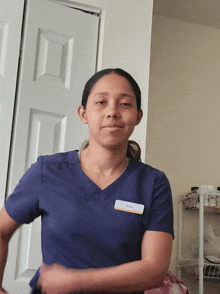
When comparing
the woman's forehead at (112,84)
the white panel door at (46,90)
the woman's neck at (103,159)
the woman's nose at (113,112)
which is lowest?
the woman's neck at (103,159)

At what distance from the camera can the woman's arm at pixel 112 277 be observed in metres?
0.61

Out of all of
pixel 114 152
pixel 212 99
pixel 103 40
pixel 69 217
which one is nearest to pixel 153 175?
pixel 114 152

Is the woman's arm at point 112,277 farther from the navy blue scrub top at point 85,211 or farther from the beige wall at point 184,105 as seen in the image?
the beige wall at point 184,105

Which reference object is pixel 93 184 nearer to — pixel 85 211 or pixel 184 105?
pixel 85 211

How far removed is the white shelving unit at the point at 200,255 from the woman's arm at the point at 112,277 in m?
2.09

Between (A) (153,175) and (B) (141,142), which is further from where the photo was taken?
(B) (141,142)

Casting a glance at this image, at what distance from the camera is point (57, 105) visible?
6.71 ft

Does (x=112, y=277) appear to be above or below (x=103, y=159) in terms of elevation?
below

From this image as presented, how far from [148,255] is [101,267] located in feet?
0.31

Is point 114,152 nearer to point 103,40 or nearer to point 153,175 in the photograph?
point 153,175

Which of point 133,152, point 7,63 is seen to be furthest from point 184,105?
point 133,152

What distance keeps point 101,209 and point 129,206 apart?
0.06m

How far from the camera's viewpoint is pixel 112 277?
628 millimetres

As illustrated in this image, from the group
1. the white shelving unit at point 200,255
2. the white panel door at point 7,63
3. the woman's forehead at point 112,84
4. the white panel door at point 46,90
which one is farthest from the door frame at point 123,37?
the woman's forehead at point 112,84
